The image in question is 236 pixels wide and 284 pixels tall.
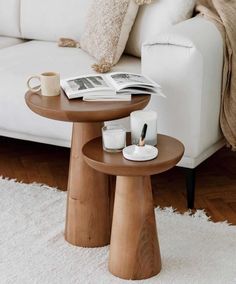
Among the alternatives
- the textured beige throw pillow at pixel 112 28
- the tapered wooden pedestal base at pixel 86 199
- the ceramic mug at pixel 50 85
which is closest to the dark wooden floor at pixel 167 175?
the tapered wooden pedestal base at pixel 86 199

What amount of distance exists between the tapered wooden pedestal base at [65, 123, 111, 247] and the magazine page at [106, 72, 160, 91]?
144 mm

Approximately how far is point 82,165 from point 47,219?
0.34 meters

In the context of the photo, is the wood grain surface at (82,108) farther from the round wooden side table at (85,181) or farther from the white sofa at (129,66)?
the white sofa at (129,66)

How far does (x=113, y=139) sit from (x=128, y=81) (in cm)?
27

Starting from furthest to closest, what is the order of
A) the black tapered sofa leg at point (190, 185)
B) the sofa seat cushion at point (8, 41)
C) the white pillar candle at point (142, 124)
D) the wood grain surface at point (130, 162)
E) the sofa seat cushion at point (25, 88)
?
1. the sofa seat cushion at point (8, 41)
2. the sofa seat cushion at point (25, 88)
3. the black tapered sofa leg at point (190, 185)
4. the white pillar candle at point (142, 124)
5. the wood grain surface at point (130, 162)

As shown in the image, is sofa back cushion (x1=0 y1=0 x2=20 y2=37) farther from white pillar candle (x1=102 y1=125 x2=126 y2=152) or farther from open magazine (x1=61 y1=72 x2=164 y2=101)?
white pillar candle (x1=102 y1=125 x2=126 y2=152)

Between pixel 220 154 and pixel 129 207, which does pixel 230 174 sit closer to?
pixel 220 154

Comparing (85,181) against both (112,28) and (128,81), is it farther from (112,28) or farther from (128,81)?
(112,28)

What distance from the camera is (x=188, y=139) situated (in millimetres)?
2432

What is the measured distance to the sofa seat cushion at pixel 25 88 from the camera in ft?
8.71

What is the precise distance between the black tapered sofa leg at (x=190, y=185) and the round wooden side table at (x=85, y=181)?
1.29ft

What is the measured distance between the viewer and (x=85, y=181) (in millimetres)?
2207

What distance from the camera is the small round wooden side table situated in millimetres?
1972

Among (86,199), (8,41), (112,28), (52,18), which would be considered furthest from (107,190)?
(8,41)
